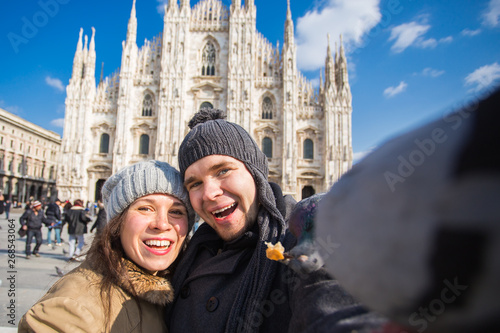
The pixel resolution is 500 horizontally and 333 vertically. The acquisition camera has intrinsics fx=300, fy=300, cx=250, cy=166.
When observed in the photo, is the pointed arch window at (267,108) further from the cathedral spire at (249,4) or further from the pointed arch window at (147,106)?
the pointed arch window at (147,106)

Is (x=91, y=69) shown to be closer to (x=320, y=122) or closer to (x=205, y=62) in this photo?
(x=205, y=62)

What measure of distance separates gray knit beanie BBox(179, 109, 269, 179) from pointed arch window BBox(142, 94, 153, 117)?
2125 cm

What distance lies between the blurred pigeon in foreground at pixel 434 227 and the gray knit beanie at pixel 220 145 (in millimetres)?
1101

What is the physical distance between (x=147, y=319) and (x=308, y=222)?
1.03 metres

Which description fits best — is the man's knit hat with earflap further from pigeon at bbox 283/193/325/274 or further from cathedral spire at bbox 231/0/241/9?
cathedral spire at bbox 231/0/241/9

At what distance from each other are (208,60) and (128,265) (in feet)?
72.2

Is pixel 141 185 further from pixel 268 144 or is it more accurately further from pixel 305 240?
pixel 268 144

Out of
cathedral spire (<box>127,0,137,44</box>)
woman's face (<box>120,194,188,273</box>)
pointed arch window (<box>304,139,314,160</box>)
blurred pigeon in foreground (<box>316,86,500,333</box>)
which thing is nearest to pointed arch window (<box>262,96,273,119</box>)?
pointed arch window (<box>304,139,314,160</box>)

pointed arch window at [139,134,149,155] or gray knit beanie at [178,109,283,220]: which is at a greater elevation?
pointed arch window at [139,134,149,155]

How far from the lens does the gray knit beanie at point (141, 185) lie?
1.57m

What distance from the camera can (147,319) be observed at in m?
1.35

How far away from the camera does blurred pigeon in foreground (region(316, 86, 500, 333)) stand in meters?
0.30

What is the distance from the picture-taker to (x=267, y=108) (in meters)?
21.3

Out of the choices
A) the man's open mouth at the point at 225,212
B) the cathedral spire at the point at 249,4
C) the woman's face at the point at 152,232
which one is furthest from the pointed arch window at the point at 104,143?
the man's open mouth at the point at 225,212
